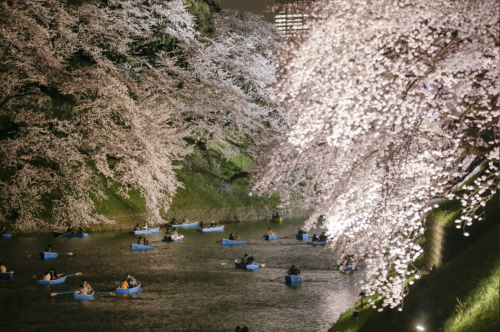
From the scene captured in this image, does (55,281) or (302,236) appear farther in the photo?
(302,236)

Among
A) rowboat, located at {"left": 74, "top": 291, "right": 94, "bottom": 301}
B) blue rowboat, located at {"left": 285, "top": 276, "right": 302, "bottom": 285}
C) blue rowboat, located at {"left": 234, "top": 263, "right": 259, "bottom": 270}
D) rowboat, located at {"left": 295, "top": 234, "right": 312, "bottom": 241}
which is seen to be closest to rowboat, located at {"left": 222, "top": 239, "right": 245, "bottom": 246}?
rowboat, located at {"left": 295, "top": 234, "right": 312, "bottom": 241}

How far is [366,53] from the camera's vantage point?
1045cm

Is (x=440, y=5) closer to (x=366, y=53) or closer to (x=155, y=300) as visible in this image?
(x=366, y=53)

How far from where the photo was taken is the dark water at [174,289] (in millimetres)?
18359

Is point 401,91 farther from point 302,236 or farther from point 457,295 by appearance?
point 302,236

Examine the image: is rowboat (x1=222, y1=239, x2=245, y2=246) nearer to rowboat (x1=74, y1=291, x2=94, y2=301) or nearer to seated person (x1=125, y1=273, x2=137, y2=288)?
seated person (x1=125, y1=273, x2=137, y2=288)

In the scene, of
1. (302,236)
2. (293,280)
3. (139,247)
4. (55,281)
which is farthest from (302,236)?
(55,281)

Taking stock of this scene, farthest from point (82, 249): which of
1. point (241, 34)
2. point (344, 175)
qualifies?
point (241, 34)

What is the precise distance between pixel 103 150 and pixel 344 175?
67.7 feet

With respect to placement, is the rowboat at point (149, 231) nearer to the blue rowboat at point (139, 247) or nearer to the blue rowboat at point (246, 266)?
the blue rowboat at point (139, 247)

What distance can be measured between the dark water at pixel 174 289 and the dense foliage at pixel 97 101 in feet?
9.33

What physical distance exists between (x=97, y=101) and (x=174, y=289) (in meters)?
14.0

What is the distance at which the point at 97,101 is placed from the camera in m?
31.9

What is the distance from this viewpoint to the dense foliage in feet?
102
